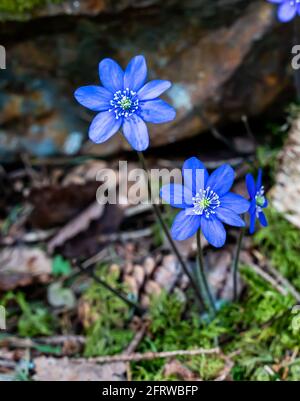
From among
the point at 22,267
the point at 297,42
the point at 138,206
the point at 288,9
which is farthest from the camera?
the point at 138,206

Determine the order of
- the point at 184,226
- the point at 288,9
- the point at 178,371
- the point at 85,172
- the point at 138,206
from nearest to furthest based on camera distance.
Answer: the point at 184,226
the point at 178,371
the point at 288,9
the point at 138,206
the point at 85,172

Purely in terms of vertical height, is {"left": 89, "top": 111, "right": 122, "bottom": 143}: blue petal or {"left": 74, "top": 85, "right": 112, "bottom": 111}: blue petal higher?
{"left": 74, "top": 85, "right": 112, "bottom": 111}: blue petal

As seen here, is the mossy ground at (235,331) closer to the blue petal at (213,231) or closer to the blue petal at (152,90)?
the blue petal at (213,231)

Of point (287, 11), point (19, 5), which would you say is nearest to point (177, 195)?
point (287, 11)

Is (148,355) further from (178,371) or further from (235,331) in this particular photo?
(235,331)

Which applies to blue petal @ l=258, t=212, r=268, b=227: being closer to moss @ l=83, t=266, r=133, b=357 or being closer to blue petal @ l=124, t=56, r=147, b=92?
blue petal @ l=124, t=56, r=147, b=92

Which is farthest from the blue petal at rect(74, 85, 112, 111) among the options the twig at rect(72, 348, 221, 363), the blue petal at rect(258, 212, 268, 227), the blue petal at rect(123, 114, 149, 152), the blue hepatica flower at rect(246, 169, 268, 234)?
the twig at rect(72, 348, 221, 363)

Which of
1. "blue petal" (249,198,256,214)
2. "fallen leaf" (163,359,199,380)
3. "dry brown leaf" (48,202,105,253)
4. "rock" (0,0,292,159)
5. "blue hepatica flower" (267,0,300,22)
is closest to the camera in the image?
"blue petal" (249,198,256,214)
